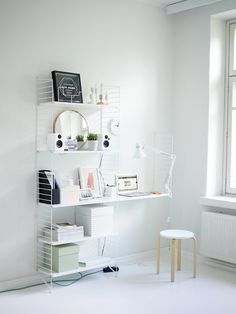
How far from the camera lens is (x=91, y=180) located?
168 inches

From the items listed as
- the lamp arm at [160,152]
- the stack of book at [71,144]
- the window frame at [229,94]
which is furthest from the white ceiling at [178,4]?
the stack of book at [71,144]

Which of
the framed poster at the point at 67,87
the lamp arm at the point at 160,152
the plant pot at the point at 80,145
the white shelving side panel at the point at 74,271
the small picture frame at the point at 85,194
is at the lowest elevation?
the white shelving side panel at the point at 74,271

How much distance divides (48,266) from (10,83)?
63.3 inches

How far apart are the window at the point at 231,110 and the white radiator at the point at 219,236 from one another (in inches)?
16.5

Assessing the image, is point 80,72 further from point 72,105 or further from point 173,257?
point 173,257

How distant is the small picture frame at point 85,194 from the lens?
408 cm

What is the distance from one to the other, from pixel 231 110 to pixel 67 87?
6.03ft

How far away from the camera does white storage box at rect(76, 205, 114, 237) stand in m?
4.09

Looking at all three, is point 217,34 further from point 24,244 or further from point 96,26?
point 24,244

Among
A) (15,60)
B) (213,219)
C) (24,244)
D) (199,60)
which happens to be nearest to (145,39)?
(199,60)

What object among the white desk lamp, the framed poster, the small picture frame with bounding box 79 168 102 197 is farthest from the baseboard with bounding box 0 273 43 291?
the framed poster

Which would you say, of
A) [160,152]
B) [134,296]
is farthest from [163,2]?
[134,296]

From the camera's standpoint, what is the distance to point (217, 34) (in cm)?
475

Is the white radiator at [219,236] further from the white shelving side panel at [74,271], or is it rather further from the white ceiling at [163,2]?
the white ceiling at [163,2]
